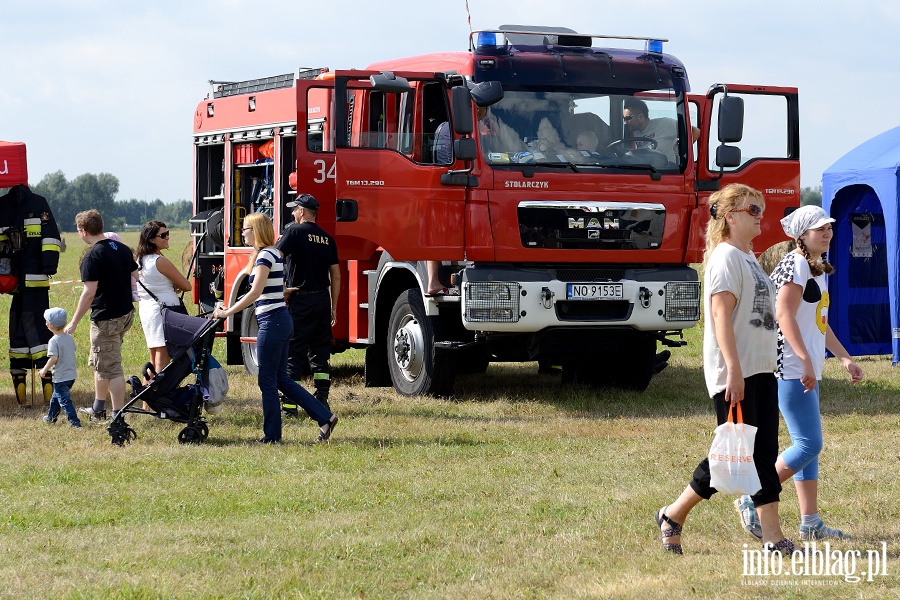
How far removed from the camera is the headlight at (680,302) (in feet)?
37.4

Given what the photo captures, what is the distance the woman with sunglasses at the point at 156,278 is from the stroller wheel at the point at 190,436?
1.19 metres

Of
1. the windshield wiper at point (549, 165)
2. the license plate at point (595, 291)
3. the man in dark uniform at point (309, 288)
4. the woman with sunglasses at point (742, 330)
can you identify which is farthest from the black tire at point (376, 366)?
the woman with sunglasses at point (742, 330)

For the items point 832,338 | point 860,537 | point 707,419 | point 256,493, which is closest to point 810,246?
point 832,338

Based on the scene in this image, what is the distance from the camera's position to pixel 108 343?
10.3 metres

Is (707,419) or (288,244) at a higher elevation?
(288,244)

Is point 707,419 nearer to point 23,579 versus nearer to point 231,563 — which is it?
point 231,563

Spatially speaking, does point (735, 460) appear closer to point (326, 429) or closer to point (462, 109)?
point (326, 429)

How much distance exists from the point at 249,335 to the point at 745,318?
904 cm

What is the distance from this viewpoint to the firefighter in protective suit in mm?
12008

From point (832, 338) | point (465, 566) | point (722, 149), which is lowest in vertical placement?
point (465, 566)

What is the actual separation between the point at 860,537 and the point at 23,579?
13.0 feet

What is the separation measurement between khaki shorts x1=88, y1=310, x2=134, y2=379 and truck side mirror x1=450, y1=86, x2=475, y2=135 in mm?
3041

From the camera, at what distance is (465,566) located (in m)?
6.02

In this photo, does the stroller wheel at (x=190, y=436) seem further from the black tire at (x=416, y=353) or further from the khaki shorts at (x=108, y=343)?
the black tire at (x=416, y=353)
